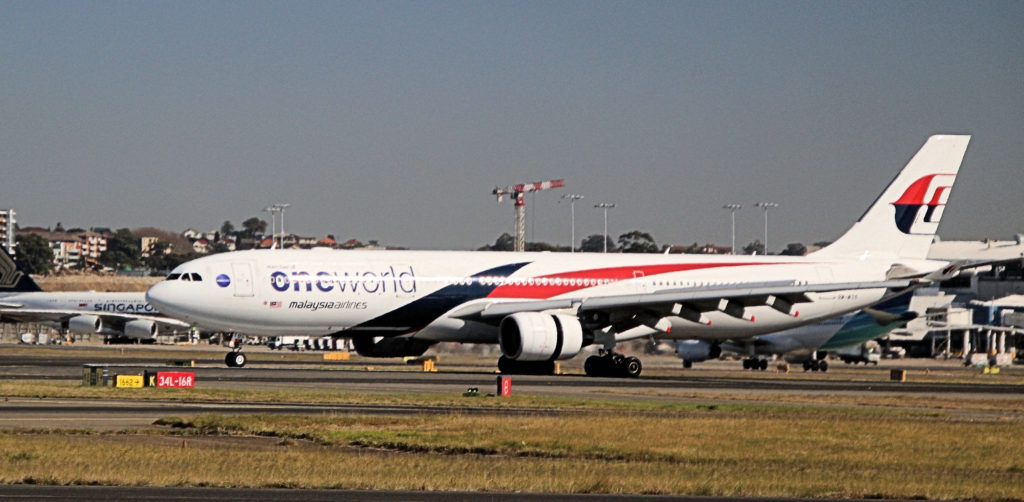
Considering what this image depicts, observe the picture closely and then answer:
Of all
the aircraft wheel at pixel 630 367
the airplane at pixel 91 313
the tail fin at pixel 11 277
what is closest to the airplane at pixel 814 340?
the aircraft wheel at pixel 630 367

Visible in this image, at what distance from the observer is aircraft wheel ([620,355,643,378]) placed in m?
52.7

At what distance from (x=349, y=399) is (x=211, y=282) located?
14933 mm

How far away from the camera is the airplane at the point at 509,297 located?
49.9 meters

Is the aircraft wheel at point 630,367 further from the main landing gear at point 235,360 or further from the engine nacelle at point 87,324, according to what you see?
the engine nacelle at point 87,324

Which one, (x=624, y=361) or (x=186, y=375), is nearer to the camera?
(x=186, y=375)

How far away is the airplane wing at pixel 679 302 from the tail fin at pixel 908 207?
26.0 feet

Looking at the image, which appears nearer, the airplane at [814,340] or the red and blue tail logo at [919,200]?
the red and blue tail logo at [919,200]

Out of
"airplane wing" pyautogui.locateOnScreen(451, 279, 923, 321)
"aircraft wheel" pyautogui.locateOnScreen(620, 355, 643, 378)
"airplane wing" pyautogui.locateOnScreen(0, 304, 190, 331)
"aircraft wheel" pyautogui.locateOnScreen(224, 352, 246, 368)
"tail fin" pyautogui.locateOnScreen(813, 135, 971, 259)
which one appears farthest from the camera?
"airplane wing" pyautogui.locateOnScreen(0, 304, 190, 331)

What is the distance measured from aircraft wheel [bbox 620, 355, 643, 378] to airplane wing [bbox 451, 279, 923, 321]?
234 centimetres

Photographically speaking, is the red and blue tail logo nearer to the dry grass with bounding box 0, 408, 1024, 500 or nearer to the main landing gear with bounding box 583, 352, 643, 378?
the main landing gear with bounding box 583, 352, 643, 378

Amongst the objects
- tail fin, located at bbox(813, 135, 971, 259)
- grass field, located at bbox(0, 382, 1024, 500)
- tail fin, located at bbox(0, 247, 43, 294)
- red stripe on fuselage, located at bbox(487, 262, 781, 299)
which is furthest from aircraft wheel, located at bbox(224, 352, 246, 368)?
tail fin, located at bbox(0, 247, 43, 294)

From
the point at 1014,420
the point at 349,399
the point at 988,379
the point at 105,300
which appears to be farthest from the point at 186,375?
the point at 105,300

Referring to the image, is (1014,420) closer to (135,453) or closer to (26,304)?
(135,453)

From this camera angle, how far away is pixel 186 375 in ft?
136
